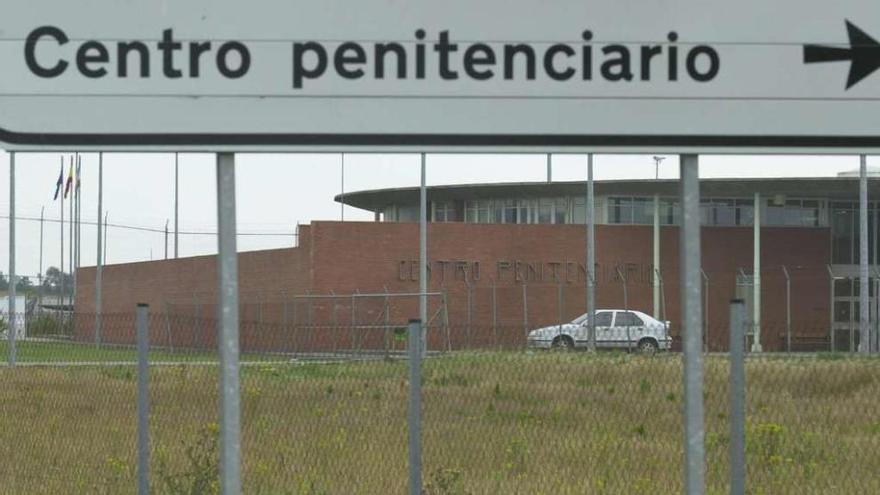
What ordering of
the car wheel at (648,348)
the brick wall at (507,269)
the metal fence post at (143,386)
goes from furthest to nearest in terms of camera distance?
Answer: the brick wall at (507,269) < the car wheel at (648,348) < the metal fence post at (143,386)

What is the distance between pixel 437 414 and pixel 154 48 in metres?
9.35

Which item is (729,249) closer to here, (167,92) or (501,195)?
(501,195)

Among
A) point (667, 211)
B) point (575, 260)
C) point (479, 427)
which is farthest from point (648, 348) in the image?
point (667, 211)

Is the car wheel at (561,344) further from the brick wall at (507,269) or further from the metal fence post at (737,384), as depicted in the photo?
the brick wall at (507,269)

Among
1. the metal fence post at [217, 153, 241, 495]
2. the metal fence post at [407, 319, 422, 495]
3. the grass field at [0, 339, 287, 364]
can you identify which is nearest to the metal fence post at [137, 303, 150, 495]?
the metal fence post at [407, 319, 422, 495]

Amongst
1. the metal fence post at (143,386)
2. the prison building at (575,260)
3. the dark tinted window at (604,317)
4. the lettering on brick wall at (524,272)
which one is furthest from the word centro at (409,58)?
the lettering on brick wall at (524,272)

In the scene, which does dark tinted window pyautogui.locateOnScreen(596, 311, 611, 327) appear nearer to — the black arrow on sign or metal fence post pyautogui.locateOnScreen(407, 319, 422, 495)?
metal fence post pyautogui.locateOnScreen(407, 319, 422, 495)

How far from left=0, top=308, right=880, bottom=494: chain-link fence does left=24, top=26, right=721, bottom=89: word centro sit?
16.5ft

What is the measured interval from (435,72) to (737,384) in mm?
2261

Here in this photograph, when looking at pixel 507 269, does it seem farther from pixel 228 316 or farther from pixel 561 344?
pixel 228 316

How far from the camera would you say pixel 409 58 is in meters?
3.68

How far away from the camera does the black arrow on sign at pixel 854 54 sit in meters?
3.69

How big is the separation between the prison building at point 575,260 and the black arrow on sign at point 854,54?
1515 inches

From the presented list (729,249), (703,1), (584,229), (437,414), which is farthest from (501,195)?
(703,1)
